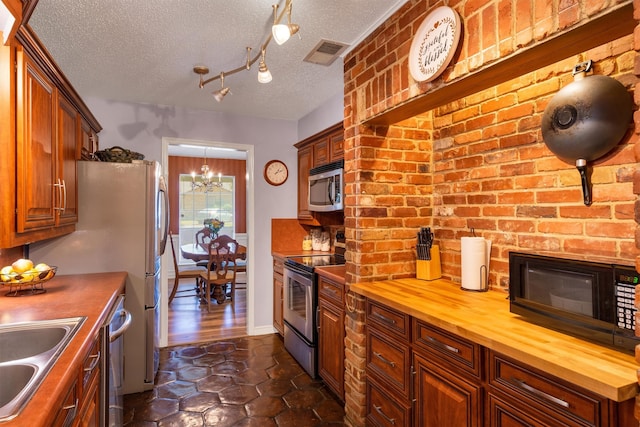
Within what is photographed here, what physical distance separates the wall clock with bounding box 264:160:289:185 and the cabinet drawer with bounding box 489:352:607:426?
10.5 ft

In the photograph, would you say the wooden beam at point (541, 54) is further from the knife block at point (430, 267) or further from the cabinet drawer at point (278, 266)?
the cabinet drawer at point (278, 266)

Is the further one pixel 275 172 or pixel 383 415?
pixel 275 172

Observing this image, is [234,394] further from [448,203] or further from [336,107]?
[336,107]

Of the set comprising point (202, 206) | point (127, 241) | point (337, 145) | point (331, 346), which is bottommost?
point (331, 346)

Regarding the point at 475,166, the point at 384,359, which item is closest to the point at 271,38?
the point at 475,166

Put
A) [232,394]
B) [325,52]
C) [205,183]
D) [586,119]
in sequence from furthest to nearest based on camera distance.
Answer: [205,183] < [232,394] < [325,52] < [586,119]

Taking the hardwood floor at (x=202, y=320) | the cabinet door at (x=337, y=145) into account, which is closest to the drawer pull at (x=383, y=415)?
the cabinet door at (x=337, y=145)

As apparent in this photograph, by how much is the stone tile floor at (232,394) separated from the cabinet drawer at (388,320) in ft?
2.78

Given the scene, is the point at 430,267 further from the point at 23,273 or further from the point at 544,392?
the point at 23,273

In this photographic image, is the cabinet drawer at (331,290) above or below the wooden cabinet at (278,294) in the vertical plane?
above

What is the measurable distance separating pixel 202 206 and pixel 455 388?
6.90 m

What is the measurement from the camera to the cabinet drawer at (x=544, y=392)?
96 cm

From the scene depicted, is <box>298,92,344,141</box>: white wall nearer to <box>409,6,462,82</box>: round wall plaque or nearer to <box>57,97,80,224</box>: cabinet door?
<box>409,6,462,82</box>: round wall plaque

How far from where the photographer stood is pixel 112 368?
186 cm
